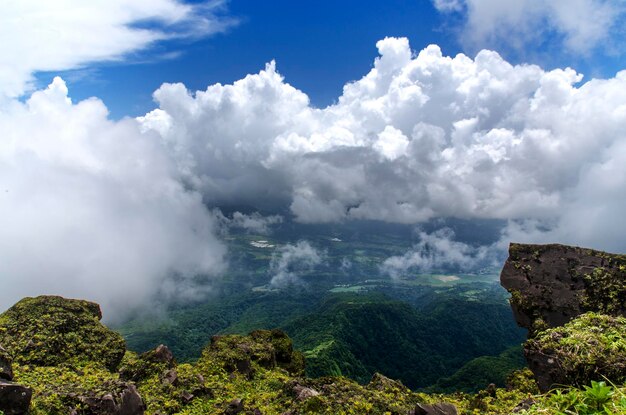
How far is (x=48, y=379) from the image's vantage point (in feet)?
65.7

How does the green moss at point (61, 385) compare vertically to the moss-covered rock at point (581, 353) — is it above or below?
below

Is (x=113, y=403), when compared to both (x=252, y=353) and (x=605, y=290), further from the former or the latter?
(x=605, y=290)

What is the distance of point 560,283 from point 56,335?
1411 inches

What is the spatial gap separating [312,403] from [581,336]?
13.0 metres

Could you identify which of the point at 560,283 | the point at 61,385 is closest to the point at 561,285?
the point at 560,283

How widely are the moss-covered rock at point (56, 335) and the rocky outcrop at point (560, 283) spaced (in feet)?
100

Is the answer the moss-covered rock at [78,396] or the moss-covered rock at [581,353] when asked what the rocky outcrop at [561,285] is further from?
the moss-covered rock at [78,396]

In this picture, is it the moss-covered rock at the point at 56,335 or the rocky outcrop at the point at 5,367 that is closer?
the rocky outcrop at the point at 5,367

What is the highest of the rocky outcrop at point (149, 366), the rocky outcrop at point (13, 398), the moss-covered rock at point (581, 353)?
the moss-covered rock at point (581, 353)

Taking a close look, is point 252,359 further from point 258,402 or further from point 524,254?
point 524,254

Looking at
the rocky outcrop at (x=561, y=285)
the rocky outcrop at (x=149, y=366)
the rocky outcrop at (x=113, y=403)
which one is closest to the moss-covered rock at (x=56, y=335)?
the rocky outcrop at (x=149, y=366)

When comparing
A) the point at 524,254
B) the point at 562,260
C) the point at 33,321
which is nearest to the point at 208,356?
the point at 33,321

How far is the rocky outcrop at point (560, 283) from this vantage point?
23719mm

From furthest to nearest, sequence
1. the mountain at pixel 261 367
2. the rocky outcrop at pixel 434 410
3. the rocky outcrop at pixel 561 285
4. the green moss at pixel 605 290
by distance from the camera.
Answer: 1. the rocky outcrop at pixel 561 285
2. the green moss at pixel 605 290
3. the rocky outcrop at pixel 434 410
4. the mountain at pixel 261 367
